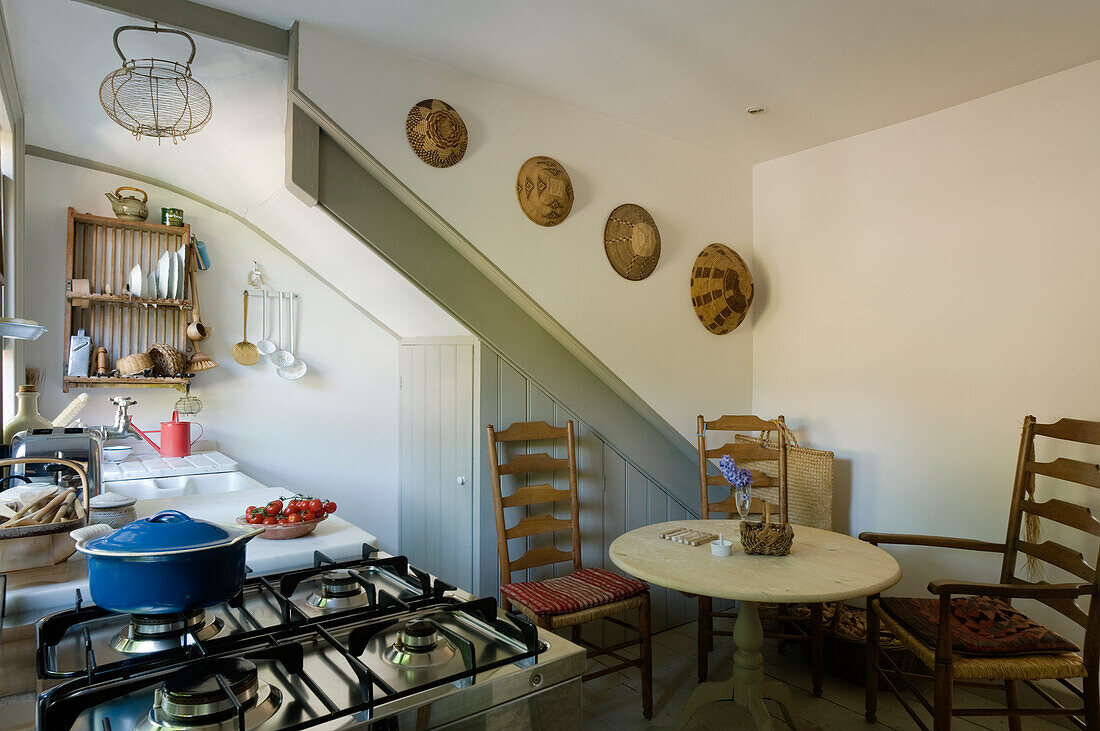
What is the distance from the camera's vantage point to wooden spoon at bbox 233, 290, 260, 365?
11.2 feet

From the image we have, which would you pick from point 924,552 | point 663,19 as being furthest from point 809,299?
point 663,19

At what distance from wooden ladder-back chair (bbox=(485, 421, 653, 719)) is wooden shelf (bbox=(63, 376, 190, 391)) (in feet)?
5.32

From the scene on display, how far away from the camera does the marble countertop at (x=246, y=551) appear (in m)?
1.15

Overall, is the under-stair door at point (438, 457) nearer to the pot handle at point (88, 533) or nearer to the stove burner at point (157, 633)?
the pot handle at point (88, 533)

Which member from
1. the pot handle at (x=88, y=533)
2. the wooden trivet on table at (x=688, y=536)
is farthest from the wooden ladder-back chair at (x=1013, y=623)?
the pot handle at (x=88, y=533)

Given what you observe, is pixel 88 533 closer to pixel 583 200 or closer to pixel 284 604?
pixel 284 604

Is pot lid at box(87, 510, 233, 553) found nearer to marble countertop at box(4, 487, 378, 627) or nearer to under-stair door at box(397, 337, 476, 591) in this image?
marble countertop at box(4, 487, 378, 627)

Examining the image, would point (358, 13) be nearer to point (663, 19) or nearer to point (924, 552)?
point (663, 19)

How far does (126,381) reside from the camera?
305cm

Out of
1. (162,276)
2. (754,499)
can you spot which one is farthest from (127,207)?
(754,499)

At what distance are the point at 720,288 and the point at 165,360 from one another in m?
2.70

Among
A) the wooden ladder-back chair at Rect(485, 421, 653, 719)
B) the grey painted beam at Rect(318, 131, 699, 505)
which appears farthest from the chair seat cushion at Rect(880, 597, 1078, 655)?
the grey painted beam at Rect(318, 131, 699, 505)

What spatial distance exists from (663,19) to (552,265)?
1006mm

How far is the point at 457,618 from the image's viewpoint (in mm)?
1038
